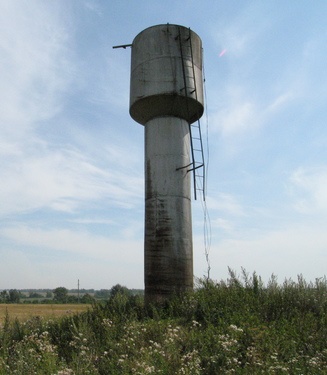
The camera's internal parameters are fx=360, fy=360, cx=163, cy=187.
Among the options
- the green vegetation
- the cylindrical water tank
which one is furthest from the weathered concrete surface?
the green vegetation

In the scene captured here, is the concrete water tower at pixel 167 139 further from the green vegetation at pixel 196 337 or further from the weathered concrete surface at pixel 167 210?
the green vegetation at pixel 196 337

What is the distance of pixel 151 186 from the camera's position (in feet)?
36.7

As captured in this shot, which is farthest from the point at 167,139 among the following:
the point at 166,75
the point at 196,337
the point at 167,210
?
the point at 196,337

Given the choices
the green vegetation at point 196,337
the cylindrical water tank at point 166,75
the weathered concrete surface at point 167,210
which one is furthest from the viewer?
the cylindrical water tank at point 166,75

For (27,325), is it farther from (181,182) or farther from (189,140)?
(189,140)

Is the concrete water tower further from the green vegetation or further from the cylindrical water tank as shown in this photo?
the green vegetation

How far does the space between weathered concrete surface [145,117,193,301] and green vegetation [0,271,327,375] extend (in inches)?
30.0

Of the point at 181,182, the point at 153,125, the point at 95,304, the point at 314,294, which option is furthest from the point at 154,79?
the point at 314,294

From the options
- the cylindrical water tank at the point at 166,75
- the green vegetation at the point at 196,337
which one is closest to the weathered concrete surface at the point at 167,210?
the cylindrical water tank at the point at 166,75

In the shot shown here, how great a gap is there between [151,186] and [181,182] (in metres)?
0.94

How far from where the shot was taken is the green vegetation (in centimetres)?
532

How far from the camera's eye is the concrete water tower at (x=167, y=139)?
10.5m

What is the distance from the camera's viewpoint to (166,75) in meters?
11.4

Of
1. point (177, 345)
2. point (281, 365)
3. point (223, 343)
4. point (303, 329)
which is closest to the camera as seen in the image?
point (281, 365)
